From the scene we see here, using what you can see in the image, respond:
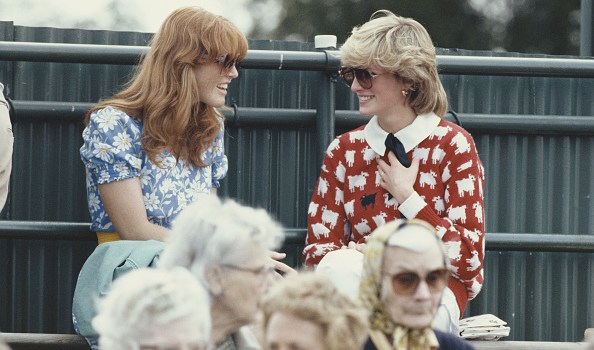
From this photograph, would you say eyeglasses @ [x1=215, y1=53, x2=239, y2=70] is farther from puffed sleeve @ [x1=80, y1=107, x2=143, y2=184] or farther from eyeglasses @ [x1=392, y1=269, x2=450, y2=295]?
eyeglasses @ [x1=392, y1=269, x2=450, y2=295]

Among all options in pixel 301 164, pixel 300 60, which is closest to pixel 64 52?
pixel 300 60

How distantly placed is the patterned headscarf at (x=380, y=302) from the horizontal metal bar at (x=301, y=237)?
1618mm

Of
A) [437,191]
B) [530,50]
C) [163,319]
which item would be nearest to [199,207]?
[163,319]

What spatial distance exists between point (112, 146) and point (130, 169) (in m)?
0.12

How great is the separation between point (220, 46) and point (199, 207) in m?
1.46

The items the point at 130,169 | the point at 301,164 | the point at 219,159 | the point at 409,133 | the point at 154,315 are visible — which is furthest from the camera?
the point at 301,164

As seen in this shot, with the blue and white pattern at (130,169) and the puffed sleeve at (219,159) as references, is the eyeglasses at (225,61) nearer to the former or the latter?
the puffed sleeve at (219,159)

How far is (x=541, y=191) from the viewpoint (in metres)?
6.13

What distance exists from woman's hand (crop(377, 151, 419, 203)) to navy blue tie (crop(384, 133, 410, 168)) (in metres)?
0.02

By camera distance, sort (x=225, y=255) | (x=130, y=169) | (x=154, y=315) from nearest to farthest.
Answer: (x=154, y=315) → (x=225, y=255) → (x=130, y=169)

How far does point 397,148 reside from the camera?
18.2 feet

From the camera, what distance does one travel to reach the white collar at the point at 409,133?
556cm

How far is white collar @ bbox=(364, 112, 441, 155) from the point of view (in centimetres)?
556

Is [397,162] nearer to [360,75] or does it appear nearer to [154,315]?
[360,75]
